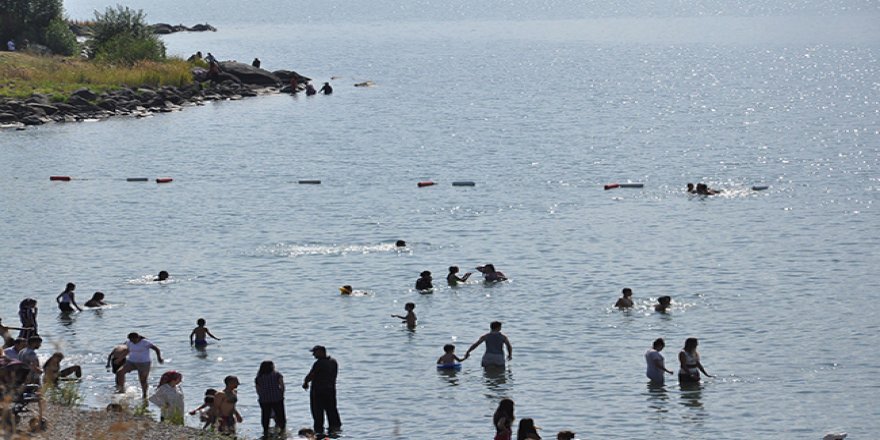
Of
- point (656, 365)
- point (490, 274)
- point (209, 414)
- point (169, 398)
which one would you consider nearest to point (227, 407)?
point (209, 414)

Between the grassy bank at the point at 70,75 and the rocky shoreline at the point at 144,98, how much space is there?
0.81m

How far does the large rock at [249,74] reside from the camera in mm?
112506

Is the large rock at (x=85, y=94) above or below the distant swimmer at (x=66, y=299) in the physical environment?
above

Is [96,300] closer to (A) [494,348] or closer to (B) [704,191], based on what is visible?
(A) [494,348]

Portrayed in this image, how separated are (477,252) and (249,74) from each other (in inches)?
2522

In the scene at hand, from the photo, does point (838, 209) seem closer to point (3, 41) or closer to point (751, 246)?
point (751, 246)

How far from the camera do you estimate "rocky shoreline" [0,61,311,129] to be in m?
90.2

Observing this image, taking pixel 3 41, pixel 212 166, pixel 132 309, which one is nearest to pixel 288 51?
pixel 3 41

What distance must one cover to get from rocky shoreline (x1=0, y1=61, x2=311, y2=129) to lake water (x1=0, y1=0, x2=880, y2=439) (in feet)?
5.94

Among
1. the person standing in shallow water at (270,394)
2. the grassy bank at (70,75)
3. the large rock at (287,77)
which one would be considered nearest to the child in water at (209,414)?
the person standing in shallow water at (270,394)

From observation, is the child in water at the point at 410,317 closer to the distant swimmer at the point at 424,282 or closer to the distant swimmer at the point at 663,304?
the distant swimmer at the point at 424,282

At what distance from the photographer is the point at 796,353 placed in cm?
3878

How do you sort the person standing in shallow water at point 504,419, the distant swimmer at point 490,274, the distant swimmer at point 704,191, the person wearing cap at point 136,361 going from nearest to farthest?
the person standing in shallow water at point 504,419 < the person wearing cap at point 136,361 < the distant swimmer at point 490,274 < the distant swimmer at point 704,191

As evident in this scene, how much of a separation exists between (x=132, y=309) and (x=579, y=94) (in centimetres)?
8256
